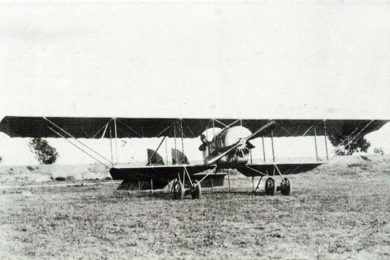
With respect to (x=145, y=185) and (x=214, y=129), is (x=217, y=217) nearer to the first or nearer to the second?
(x=214, y=129)

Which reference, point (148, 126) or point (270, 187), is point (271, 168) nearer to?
point (270, 187)

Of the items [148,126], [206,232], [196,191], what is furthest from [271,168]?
[206,232]

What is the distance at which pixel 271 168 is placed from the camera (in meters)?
17.3

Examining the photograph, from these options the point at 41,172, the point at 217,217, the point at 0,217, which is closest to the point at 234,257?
the point at 217,217

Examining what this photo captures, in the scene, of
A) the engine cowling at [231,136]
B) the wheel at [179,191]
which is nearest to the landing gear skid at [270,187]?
the engine cowling at [231,136]

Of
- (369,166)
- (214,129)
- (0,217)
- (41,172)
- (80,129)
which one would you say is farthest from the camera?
(41,172)

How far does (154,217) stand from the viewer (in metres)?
9.91

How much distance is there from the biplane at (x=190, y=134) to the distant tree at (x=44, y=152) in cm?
6232

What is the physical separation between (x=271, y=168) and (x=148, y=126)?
5397 millimetres

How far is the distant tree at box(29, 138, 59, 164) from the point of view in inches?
2972

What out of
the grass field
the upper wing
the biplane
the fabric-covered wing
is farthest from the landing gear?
the grass field

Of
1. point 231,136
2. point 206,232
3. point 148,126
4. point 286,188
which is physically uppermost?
point 148,126

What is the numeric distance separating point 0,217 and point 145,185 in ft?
27.3

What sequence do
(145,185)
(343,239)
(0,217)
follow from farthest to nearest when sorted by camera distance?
(145,185) < (0,217) < (343,239)
